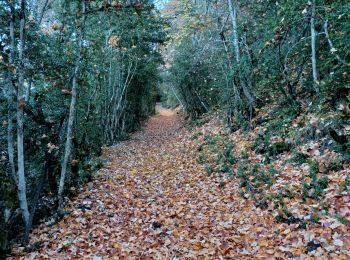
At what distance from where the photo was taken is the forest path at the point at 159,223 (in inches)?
181

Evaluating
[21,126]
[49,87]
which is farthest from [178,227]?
[49,87]

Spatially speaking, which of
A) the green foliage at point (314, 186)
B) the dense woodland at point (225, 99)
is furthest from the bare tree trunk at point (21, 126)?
the green foliage at point (314, 186)

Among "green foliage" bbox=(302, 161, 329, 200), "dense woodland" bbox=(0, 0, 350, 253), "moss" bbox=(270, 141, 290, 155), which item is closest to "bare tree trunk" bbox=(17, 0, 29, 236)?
"dense woodland" bbox=(0, 0, 350, 253)

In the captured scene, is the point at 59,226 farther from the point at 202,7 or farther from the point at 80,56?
the point at 202,7

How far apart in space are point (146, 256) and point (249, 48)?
26.1ft

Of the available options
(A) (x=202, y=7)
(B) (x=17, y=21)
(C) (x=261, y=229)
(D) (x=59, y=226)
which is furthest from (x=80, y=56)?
(A) (x=202, y=7)

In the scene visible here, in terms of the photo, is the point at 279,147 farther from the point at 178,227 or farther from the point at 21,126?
the point at 21,126

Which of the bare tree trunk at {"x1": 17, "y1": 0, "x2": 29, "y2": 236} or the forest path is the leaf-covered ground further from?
the bare tree trunk at {"x1": 17, "y1": 0, "x2": 29, "y2": 236}

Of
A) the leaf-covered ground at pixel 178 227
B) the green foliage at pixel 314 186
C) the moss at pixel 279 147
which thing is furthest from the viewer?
the moss at pixel 279 147

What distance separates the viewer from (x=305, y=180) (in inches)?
215

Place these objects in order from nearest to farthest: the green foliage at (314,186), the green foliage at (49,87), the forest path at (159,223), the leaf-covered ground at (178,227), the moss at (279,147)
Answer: the leaf-covered ground at (178,227)
the forest path at (159,223)
the green foliage at (314,186)
the green foliage at (49,87)
the moss at (279,147)

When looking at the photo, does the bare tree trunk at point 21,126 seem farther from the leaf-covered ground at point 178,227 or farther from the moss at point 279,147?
the moss at point 279,147

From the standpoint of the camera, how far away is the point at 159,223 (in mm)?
5504

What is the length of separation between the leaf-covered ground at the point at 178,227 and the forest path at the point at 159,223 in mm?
14
